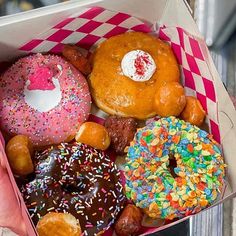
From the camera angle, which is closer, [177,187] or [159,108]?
[177,187]

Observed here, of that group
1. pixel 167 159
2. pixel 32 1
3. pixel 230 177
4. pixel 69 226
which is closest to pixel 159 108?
pixel 167 159

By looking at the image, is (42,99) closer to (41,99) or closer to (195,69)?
(41,99)

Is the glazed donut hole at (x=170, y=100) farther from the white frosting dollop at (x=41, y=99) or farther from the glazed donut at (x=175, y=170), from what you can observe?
the white frosting dollop at (x=41, y=99)

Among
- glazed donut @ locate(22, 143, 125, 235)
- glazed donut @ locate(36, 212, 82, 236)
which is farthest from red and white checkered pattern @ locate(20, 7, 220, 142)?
Answer: glazed donut @ locate(36, 212, 82, 236)

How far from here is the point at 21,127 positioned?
1.42m

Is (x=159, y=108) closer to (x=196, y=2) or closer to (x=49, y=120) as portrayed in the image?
(x=49, y=120)

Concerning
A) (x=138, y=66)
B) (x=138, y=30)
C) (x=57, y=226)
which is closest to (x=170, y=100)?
(x=138, y=66)

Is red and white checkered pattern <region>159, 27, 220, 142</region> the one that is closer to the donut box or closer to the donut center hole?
the donut box

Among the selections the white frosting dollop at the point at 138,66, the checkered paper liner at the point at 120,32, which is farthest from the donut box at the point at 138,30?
the white frosting dollop at the point at 138,66

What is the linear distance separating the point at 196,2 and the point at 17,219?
0.78 m

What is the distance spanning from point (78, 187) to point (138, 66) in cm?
33

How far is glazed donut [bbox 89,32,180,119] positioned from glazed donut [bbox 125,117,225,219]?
0.29 feet

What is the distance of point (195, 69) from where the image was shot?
1495mm

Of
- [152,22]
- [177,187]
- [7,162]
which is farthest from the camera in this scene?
[152,22]
